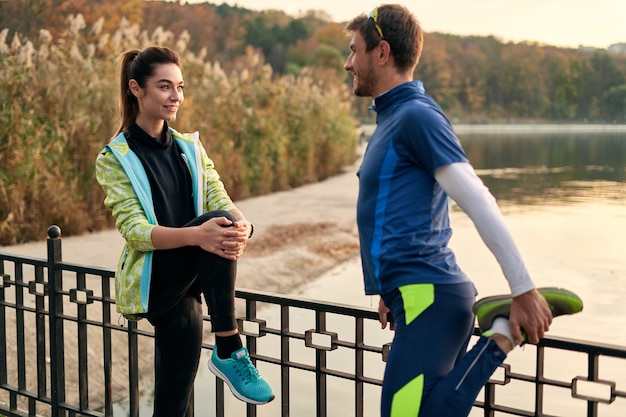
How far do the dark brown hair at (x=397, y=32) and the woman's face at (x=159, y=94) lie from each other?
0.64 meters

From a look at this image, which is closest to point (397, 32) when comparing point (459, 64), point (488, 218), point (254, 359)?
point (488, 218)

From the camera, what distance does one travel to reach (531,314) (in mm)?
1780

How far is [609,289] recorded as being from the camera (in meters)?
10.1

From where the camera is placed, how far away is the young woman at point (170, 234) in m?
2.25

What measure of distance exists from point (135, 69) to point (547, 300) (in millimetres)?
1276

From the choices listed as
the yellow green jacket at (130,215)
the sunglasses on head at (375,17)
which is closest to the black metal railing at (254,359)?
the yellow green jacket at (130,215)

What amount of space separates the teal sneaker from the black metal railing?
1.02ft

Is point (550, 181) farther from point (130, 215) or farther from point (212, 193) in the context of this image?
point (130, 215)

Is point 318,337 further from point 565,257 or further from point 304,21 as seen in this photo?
point 304,21

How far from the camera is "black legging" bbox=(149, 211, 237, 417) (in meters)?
2.24

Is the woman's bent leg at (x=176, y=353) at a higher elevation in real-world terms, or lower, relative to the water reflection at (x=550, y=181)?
higher

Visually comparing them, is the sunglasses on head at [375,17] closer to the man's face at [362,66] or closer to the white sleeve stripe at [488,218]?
the man's face at [362,66]

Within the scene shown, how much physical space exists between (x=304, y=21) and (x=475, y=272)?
6423cm

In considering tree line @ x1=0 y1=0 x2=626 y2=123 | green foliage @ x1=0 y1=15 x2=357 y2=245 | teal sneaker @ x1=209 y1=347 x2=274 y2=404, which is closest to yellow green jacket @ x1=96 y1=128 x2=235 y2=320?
teal sneaker @ x1=209 y1=347 x2=274 y2=404
